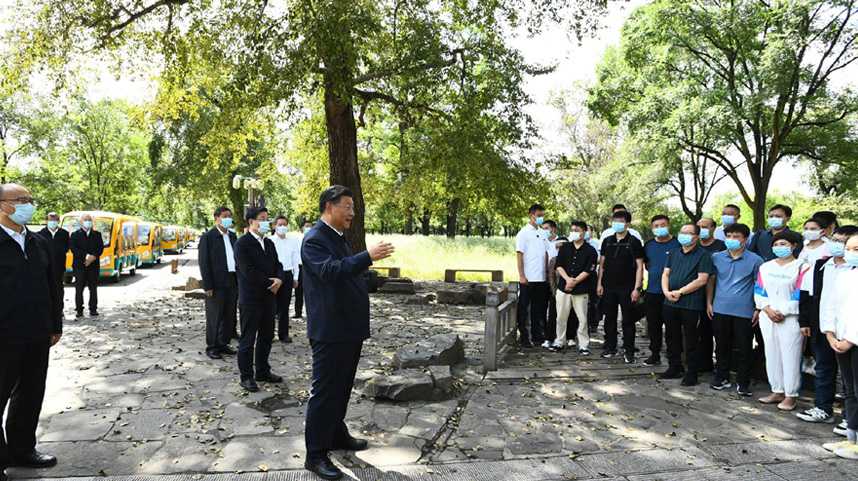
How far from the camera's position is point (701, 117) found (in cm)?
1894

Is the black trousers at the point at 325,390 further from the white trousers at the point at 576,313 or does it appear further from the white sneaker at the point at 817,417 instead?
the white trousers at the point at 576,313

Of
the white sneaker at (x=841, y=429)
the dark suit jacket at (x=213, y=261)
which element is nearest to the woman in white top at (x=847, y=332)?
the white sneaker at (x=841, y=429)

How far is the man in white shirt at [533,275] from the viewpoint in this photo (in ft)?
25.5

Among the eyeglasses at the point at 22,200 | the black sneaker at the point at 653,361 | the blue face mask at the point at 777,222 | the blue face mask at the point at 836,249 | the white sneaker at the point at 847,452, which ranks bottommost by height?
the white sneaker at the point at 847,452

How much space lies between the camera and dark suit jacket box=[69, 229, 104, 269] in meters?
10.2

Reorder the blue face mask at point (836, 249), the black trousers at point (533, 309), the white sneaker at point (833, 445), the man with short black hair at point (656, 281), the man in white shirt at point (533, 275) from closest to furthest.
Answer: the white sneaker at point (833, 445), the blue face mask at point (836, 249), the man with short black hair at point (656, 281), the man in white shirt at point (533, 275), the black trousers at point (533, 309)

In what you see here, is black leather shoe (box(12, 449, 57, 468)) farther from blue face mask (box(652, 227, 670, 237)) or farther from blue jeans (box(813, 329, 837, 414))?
blue face mask (box(652, 227, 670, 237))

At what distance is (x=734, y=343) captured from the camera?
6.16 m

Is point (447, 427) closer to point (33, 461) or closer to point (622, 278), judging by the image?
point (33, 461)

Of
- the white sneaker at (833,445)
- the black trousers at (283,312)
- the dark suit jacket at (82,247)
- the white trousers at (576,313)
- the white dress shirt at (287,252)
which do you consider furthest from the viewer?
the dark suit jacket at (82,247)

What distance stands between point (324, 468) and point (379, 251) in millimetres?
1641

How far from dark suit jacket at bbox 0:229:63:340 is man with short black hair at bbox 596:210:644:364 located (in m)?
6.44

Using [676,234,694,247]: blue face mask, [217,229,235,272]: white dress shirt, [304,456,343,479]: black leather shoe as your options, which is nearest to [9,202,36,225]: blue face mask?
[304,456,343,479]: black leather shoe

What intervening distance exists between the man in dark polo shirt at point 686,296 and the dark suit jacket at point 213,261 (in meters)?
5.82
